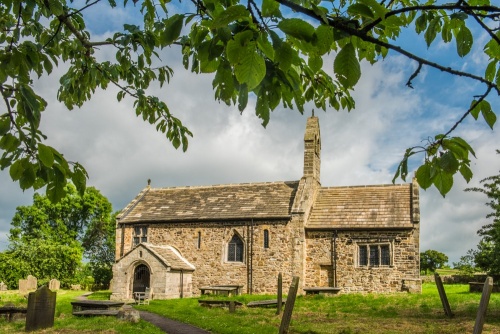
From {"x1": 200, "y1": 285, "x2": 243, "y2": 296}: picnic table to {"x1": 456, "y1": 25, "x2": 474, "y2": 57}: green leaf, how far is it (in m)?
23.6

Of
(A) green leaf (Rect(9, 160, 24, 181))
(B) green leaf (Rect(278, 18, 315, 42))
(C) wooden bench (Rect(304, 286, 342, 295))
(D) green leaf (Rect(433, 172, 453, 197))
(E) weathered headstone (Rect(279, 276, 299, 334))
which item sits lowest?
(C) wooden bench (Rect(304, 286, 342, 295))

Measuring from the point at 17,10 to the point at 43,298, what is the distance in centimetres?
1154

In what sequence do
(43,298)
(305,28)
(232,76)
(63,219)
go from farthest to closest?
1. (63,219)
2. (43,298)
3. (232,76)
4. (305,28)

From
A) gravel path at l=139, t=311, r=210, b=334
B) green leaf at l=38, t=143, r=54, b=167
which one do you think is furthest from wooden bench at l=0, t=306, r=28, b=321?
green leaf at l=38, t=143, r=54, b=167

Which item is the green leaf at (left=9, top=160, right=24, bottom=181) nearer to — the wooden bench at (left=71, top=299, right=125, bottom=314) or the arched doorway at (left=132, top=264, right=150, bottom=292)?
the wooden bench at (left=71, top=299, right=125, bottom=314)

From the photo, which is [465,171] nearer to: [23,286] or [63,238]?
[23,286]

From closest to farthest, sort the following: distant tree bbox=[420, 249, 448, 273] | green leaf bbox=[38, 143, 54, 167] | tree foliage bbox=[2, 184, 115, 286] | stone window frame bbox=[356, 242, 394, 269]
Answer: green leaf bbox=[38, 143, 54, 167] → stone window frame bbox=[356, 242, 394, 269] → tree foliage bbox=[2, 184, 115, 286] → distant tree bbox=[420, 249, 448, 273]

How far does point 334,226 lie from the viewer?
2703 centimetres

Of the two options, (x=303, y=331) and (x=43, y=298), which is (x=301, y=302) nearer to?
(x=303, y=331)

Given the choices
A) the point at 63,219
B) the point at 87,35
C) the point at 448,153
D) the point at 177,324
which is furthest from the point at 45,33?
the point at 63,219

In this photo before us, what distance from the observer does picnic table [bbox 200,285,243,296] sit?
2559 cm

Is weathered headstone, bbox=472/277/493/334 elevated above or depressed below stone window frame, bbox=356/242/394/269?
below

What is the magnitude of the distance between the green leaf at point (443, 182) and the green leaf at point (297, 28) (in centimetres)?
111

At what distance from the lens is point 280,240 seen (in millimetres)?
27406
